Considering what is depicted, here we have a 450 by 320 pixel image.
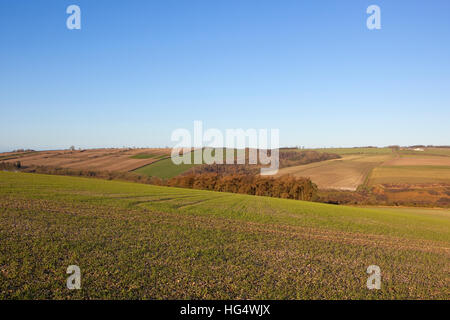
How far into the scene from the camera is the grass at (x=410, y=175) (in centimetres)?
5306

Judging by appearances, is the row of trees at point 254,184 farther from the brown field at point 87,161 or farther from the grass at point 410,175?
the grass at point 410,175

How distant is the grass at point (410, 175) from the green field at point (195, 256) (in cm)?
Result: 4301

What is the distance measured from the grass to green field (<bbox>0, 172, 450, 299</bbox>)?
43006 mm

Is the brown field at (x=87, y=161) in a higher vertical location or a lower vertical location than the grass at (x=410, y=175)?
higher

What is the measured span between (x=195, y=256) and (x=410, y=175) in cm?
6387

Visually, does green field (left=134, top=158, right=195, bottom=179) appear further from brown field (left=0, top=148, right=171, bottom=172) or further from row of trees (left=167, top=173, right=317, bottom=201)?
row of trees (left=167, top=173, right=317, bottom=201)

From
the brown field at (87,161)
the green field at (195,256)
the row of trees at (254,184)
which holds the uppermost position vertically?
the brown field at (87,161)

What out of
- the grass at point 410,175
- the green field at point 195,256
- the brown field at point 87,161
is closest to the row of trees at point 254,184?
the brown field at point 87,161

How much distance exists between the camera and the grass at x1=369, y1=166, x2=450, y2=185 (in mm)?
53062

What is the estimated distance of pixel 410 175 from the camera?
189 feet

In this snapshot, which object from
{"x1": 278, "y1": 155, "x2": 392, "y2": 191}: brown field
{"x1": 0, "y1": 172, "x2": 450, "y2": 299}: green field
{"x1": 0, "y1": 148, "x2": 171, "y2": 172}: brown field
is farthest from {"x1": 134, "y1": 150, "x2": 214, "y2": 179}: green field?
{"x1": 0, "y1": 172, "x2": 450, "y2": 299}: green field
